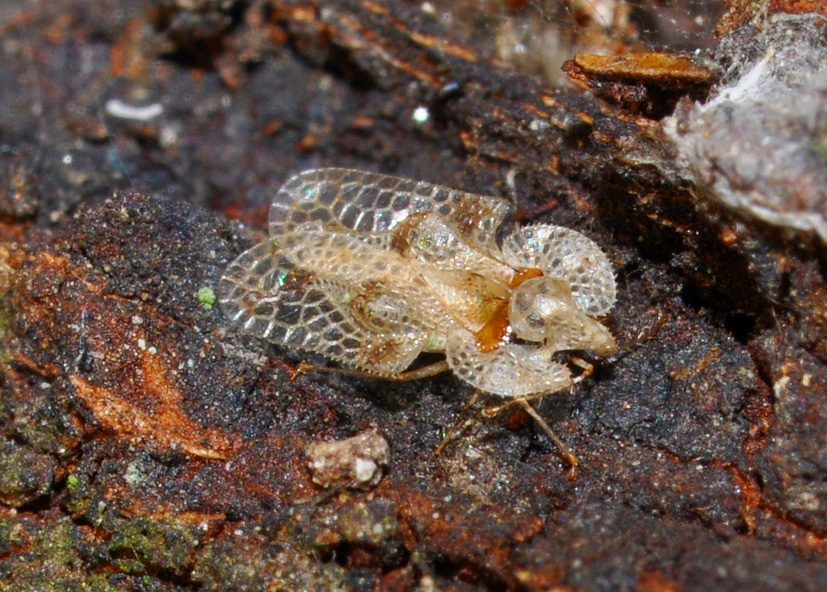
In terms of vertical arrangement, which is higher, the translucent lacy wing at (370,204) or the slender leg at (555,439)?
the translucent lacy wing at (370,204)

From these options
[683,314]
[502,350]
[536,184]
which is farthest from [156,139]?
[683,314]

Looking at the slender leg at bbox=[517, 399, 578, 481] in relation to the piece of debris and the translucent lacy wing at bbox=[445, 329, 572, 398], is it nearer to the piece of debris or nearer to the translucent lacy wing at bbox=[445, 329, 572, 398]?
the translucent lacy wing at bbox=[445, 329, 572, 398]

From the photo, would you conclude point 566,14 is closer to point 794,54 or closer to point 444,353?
point 794,54

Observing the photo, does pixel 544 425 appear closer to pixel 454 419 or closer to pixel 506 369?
pixel 506 369

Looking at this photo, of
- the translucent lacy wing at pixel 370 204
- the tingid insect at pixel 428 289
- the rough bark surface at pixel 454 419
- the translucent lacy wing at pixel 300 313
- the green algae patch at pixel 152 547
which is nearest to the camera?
the rough bark surface at pixel 454 419

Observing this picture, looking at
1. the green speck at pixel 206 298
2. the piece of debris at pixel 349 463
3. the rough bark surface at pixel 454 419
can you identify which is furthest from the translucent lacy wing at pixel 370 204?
the piece of debris at pixel 349 463

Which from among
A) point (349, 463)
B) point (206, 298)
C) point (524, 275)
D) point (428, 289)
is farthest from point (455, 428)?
point (206, 298)

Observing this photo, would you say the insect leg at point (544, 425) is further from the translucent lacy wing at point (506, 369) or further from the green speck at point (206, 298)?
the green speck at point (206, 298)

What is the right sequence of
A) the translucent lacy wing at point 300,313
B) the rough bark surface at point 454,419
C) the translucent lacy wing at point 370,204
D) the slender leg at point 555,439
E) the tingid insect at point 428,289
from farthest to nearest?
the translucent lacy wing at point 370,204 → the translucent lacy wing at point 300,313 → the tingid insect at point 428,289 → the slender leg at point 555,439 → the rough bark surface at point 454,419

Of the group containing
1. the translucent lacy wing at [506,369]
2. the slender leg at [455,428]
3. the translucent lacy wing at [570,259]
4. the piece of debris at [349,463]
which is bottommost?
the piece of debris at [349,463]

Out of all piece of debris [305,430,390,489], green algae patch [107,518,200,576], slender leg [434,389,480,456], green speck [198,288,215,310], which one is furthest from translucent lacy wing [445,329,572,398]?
green algae patch [107,518,200,576]
